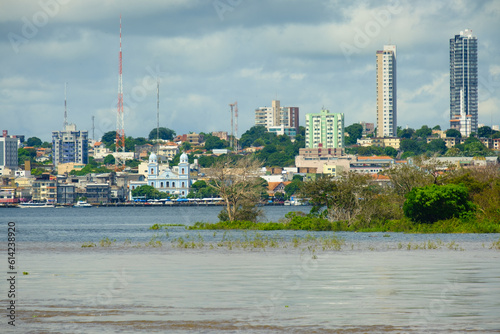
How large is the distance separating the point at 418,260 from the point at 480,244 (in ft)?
31.9

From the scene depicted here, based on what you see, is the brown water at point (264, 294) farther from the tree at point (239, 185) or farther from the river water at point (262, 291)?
the tree at point (239, 185)

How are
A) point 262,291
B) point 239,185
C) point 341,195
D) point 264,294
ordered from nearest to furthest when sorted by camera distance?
1. point 264,294
2. point 262,291
3. point 341,195
4. point 239,185

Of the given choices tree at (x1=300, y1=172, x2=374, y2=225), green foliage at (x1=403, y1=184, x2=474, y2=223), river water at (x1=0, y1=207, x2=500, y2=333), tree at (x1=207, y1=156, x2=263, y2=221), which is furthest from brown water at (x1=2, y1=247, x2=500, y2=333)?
tree at (x1=207, y1=156, x2=263, y2=221)

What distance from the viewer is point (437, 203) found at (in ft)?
178

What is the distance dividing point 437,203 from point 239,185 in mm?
13083

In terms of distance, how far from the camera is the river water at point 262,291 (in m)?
19.0

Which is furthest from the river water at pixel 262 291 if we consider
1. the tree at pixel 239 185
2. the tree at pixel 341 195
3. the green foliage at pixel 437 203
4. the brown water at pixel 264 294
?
the tree at pixel 239 185

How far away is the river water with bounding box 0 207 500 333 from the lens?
62.2ft

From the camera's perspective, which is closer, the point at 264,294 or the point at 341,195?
the point at 264,294

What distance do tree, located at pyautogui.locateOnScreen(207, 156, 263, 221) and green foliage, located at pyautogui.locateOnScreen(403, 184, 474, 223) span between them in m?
10.3

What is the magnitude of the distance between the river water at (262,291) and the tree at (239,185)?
18.7 meters

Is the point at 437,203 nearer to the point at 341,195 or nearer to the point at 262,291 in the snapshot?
the point at 341,195

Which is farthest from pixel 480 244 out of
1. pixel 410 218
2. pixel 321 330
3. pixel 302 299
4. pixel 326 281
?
pixel 321 330

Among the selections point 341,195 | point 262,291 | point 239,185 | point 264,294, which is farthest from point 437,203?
point 264,294
